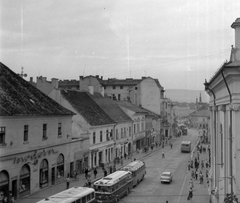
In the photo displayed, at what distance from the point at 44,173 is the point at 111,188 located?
8150 millimetres

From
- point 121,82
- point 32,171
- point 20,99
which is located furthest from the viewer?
point 121,82

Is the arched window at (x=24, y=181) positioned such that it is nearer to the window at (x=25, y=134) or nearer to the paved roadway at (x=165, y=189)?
the window at (x=25, y=134)

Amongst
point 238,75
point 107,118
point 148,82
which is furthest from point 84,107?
point 148,82

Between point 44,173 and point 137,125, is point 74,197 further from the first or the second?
point 137,125

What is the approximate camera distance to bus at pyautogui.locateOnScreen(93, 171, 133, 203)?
2545 centimetres

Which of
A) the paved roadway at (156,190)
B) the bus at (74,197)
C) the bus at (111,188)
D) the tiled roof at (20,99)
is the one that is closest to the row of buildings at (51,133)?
the tiled roof at (20,99)

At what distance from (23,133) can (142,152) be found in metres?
37.3

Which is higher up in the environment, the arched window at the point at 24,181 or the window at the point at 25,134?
the window at the point at 25,134

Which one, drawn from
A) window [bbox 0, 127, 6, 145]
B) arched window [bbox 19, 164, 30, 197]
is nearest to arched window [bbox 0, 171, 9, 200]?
arched window [bbox 19, 164, 30, 197]

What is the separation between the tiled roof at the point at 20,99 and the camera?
86.4 feet

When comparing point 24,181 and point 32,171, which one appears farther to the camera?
point 32,171

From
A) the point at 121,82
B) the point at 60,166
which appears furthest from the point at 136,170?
the point at 121,82

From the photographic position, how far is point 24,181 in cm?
2800

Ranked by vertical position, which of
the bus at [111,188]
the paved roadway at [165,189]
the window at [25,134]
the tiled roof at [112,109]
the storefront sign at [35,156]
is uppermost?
the tiled roof at [112,109]
